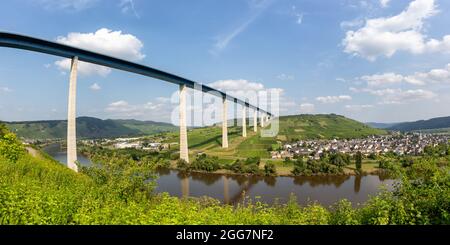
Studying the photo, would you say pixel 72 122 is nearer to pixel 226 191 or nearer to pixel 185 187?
pixel 185 187

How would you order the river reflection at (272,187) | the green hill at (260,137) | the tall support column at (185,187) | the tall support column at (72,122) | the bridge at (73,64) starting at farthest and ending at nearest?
the green hill at (260,137)
the tall support column at (185,187)
the river reflection at (272,187)
the tall support column at (72,122)
the bridge at (73,64)

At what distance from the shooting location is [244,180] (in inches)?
1631

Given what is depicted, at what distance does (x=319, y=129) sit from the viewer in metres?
111

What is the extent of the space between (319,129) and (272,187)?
7910cm

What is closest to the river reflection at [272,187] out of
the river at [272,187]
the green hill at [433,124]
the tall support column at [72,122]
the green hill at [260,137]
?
the river at [272,187]

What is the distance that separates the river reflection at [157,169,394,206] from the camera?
3125 cm

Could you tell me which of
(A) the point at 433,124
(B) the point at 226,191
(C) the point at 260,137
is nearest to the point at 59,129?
(C) the point at 260,137

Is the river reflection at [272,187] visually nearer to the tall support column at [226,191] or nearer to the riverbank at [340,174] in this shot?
the tall support column at [226,191]

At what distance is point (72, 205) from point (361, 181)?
3897 cm

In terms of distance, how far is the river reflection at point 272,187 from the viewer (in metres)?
31.2
